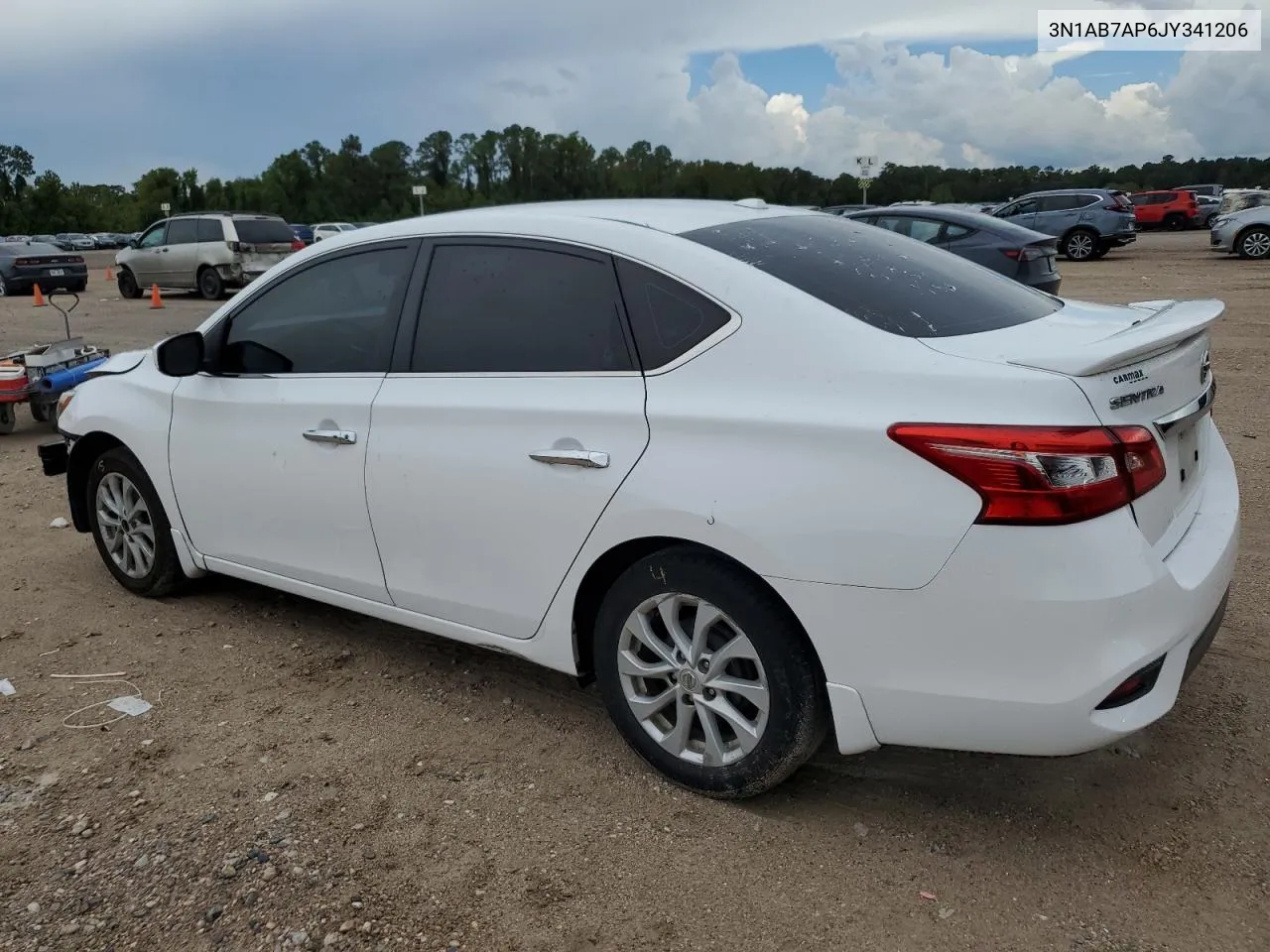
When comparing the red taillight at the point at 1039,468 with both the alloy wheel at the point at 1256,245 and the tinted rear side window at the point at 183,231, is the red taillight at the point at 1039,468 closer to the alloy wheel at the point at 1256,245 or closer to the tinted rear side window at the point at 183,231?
the tinted rear side window at the point at 183,231

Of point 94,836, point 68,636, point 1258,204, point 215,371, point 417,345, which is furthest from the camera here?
point 1258,204

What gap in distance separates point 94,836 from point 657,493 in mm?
1893

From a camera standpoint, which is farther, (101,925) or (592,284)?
(592,284)

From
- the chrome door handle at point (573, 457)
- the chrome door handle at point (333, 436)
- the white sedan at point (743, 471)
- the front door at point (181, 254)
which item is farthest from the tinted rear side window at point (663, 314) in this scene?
the front door at point (181, 254)

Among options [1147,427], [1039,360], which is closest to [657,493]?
[1039,360]

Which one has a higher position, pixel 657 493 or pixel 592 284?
pixel 592 284

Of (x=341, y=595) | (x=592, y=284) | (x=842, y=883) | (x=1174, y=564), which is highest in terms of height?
(x=592, y=284)

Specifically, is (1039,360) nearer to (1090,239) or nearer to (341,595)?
(341,595)

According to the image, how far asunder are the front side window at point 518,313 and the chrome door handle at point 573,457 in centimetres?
26

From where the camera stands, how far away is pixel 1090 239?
23938 millimetres

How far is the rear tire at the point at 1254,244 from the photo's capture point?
21.2 m

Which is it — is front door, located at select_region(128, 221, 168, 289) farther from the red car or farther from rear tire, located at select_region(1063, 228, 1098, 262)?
the red car

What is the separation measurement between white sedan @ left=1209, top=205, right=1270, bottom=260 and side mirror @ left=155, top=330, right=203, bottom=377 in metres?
22.5

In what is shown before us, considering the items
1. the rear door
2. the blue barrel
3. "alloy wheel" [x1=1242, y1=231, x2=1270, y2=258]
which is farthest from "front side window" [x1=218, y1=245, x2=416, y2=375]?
"alloy wheel" [x1=1242, y1=231, x2=1270, y2=258]
